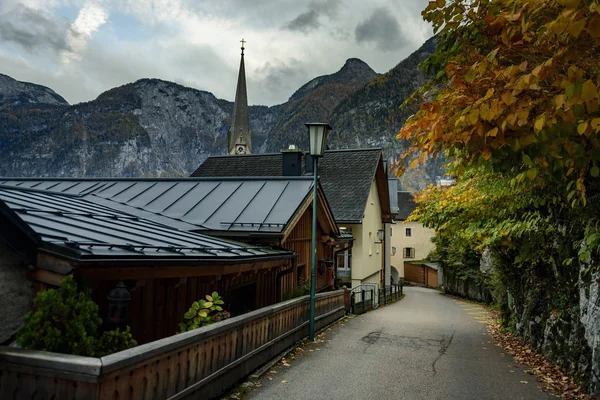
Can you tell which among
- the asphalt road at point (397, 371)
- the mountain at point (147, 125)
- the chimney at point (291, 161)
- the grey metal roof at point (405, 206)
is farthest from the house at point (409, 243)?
the mountain at point (147, 125)

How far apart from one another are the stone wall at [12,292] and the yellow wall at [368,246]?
63.4ft

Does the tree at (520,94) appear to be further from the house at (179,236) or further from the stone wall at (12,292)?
the stone wall at (12,292)

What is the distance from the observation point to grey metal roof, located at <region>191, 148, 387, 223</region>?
23516 millimetres

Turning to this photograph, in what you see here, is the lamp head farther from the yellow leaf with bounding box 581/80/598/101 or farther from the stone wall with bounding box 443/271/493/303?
the stone wall with bounding box 443/271/493/303

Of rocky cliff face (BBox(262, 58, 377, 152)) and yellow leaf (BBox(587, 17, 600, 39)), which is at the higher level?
rocky cliff face (BBox(262, 58, 377, 152))

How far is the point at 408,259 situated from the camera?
174ft

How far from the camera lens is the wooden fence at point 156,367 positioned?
3.77 meters

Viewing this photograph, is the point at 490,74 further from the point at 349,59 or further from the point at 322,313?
the point at 349,59

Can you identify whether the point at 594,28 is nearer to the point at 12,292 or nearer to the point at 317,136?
the point at 12,292

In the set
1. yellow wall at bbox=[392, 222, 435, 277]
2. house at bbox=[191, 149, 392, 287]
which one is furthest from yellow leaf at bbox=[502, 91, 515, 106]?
yellow wall at bbox=[392, 222, 435, 277]

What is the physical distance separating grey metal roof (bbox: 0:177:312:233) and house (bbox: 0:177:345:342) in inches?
1.1

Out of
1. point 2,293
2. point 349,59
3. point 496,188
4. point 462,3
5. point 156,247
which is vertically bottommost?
point 2,293

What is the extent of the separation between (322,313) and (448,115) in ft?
28.9

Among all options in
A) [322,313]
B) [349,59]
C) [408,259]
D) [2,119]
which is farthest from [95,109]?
[322,313]
